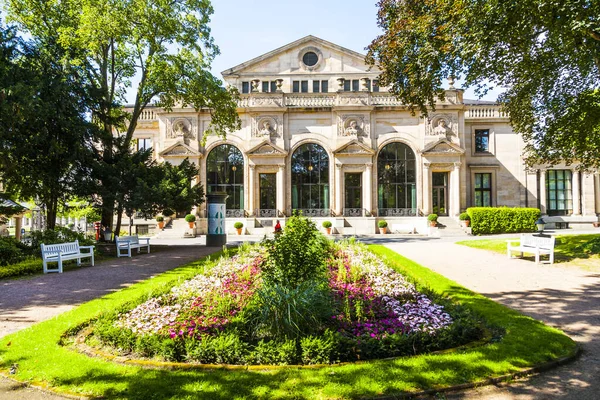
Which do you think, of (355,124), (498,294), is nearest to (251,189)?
(355,124)

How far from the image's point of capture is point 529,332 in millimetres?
5352

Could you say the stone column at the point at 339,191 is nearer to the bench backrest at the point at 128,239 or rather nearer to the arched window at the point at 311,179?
the arched window at the point at 311,179

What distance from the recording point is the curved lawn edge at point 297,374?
12.4 feet

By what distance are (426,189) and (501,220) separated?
6.44m

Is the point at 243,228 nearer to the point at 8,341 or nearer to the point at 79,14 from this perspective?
the point at 79,14

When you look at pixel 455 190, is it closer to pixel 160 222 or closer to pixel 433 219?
pixel 433 219

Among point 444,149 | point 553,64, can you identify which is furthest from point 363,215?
point 553,64

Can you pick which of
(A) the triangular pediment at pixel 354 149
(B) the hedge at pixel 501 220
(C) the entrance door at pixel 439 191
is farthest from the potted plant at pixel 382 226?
(B) the hedge at pixel 501 220

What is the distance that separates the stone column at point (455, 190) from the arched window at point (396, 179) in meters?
3.14

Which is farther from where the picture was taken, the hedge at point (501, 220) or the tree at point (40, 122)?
the hedge at point (501, 220)

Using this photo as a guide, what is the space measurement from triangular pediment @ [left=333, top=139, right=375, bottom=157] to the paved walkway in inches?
715

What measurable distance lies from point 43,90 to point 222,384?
16.5 metres

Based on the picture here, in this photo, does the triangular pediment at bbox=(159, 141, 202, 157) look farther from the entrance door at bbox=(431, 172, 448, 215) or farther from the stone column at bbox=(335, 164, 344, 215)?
the entrance door at bbox=(431, 172, 448, 215)

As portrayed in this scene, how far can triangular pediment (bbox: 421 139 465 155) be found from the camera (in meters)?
32.0
